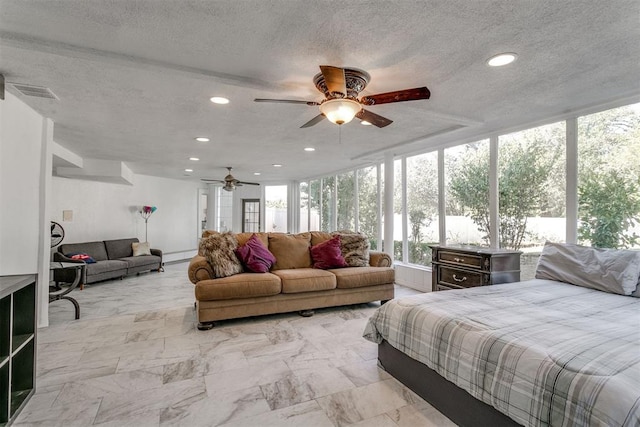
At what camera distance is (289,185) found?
9.73 meters

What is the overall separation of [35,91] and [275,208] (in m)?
7.44

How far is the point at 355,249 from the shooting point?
179 inches

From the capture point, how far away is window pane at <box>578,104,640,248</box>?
295 cm

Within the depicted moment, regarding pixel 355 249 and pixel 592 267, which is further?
pixel 355 249

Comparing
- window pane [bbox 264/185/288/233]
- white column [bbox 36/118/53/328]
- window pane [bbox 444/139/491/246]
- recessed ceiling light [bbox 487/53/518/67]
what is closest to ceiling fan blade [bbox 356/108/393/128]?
recessed ceiling light [bbox 487/53/518/67]

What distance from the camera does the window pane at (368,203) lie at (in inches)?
255

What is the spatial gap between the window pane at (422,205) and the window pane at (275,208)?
5.15 meters

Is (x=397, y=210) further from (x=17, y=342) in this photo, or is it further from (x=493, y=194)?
(x=17, y=342)

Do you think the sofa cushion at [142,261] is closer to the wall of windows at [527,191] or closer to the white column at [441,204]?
the wall of windows at [527,191]

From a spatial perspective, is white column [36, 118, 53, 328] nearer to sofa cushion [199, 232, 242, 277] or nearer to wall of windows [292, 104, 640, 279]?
sofa cushion [199, 232, 242, 277]

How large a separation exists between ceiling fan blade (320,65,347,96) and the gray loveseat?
494cm

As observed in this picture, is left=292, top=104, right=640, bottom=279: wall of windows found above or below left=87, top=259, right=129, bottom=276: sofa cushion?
above

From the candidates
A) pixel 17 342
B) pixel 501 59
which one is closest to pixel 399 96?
pixel 501 59

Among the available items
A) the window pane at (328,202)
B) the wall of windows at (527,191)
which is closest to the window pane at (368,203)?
the wall of windows at (527,191)
